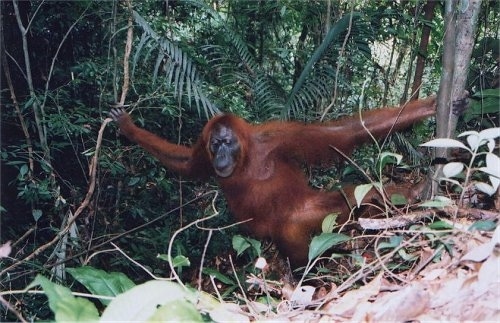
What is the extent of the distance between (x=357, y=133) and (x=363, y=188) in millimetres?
1146

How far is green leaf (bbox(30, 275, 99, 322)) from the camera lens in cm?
129

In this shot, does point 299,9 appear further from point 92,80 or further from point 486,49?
point 486,49

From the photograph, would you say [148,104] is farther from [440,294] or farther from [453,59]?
[440,294]

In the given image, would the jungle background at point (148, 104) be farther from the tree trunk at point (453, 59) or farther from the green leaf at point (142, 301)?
the green leaf at point (142, 301)

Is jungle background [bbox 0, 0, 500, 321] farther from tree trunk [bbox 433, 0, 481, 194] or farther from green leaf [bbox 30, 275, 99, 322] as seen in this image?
green leaf [bbox 30, 275, 99, 322]

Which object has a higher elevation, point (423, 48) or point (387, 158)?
point (423, 48)

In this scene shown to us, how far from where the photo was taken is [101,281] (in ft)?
6.14

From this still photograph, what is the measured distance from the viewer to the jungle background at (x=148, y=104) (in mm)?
4008

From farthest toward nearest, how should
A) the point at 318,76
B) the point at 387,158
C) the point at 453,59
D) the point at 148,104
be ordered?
the point at 148,104 < the point at 318,76 < the point at 387,158 < the point at 453,59

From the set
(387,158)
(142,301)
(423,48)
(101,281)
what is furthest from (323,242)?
(423,48)

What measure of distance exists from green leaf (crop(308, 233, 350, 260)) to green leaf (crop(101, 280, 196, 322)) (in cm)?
90

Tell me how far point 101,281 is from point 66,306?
56cm

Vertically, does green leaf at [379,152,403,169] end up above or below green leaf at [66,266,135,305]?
above

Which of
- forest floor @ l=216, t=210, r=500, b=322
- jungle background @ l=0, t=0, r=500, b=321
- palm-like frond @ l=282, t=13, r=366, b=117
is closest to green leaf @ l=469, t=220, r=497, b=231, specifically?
forest floor @ l=216, t=210, r=500, b=322
